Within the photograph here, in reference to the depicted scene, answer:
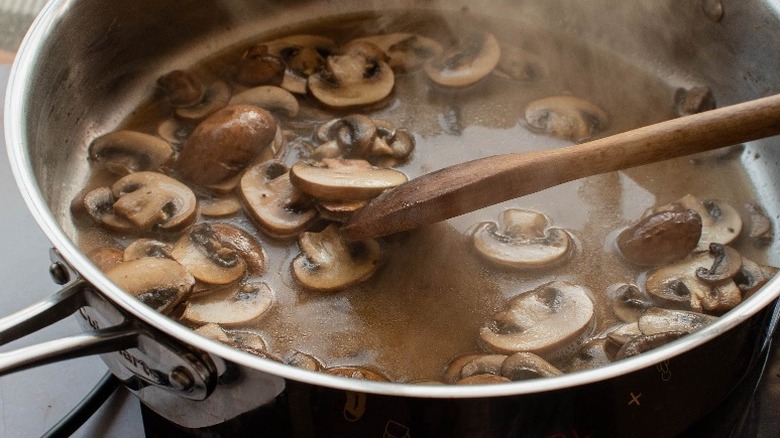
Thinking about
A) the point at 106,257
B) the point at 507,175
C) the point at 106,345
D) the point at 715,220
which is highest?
the point at 106,345

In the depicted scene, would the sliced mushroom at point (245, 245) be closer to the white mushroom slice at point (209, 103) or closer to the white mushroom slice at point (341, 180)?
the white mushroom slice at point (341, 180)

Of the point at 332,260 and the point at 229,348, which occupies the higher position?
the point at 229,348

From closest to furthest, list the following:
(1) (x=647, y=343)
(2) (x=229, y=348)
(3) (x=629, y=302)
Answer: (2) (x=229, y=348)
(1) (x=647, y=343)
(3) (x=629, y=302)

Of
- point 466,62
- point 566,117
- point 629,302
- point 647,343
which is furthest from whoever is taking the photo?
point 466,62

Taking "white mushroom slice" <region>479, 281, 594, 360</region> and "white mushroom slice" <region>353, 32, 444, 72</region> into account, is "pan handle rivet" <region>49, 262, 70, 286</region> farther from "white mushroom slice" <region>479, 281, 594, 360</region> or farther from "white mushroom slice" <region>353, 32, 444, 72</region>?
"white mushroom slice" <region>353, 32, 444, 72</region>

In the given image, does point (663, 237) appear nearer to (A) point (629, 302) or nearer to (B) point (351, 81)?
(A) point (629, 302)

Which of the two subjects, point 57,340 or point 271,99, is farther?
point 271,99

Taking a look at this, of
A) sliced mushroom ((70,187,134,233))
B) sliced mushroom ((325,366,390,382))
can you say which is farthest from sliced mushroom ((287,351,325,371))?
sliced mushroom ((70,187,134,233))

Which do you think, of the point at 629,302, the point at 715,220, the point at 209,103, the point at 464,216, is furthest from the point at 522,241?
the point at 209,103

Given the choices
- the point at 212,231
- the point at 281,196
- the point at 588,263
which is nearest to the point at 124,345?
the point at 212,231
